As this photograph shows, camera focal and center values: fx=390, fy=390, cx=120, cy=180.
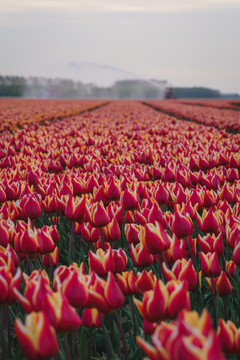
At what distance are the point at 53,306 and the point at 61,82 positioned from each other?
138 m

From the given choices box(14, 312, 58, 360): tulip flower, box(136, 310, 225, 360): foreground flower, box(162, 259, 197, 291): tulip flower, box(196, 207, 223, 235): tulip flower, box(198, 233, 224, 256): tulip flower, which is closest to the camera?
box(136, 310, 225, 360): foreground flower

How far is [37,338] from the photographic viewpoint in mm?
1034

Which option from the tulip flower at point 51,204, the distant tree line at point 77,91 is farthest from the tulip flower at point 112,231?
the distant tree line at point 77,91

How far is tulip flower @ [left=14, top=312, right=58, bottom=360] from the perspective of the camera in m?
1.03

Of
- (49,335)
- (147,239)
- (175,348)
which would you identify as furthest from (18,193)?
(175,348)

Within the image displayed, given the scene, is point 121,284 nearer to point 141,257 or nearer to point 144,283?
point 144,283

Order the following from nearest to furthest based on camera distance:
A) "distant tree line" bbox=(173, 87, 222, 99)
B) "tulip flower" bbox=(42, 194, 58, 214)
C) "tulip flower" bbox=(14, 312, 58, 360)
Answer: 1. "tulip flower" bbox=(14, 312, 58, 360)
2. "tulip flower" bbox=(42, 194, 58, 214)
3. "distant tree line" bbox=(173, 87, 222, 99)

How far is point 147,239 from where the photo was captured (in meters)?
1.68

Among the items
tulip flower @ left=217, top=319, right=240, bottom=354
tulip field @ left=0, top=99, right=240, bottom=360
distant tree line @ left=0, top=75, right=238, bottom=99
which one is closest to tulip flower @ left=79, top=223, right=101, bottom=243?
tulip field @ left=0, top=99, right=240, bottom=360

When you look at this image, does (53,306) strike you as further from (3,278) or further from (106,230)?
(106,230)

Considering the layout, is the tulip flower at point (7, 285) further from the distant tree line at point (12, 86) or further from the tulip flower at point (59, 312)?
the distant tree line at point (12, 86)

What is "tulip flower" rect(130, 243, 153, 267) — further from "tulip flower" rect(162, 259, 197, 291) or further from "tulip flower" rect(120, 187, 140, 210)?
"tulip flower" rect(120, 187, 140, 210)

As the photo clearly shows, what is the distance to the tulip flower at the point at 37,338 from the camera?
1.03 m

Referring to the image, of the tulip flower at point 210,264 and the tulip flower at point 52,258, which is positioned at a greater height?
the tulip flower at point 210,264
